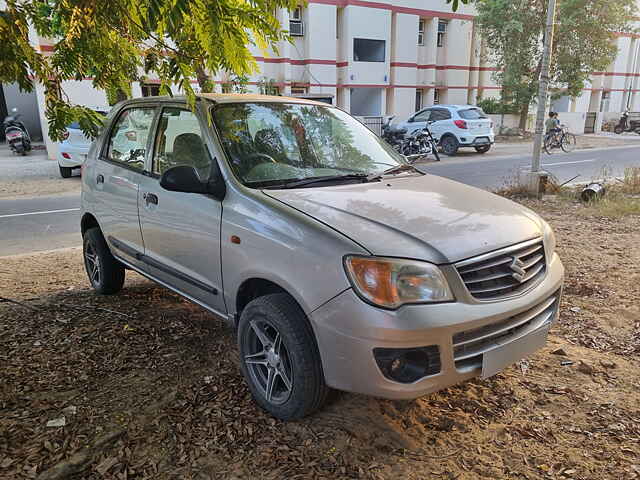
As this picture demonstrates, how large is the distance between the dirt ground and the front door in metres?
0.55

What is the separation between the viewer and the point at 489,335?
2.50m

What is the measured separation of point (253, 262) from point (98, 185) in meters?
2.31

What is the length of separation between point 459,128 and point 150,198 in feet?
53.5

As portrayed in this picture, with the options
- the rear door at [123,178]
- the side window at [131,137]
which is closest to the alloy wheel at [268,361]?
the rear door at [123,178]

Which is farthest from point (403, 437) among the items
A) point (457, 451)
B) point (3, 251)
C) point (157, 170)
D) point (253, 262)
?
point (3, 251)

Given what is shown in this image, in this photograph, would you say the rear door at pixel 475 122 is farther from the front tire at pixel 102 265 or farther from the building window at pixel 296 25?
the front tire at pixel 102 265

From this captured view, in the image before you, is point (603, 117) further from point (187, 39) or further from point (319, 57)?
point (187, 39)

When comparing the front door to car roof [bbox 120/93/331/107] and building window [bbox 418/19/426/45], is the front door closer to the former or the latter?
car roof [bbox 120/93/331/107]

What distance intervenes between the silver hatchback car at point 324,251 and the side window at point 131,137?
0.03 meters

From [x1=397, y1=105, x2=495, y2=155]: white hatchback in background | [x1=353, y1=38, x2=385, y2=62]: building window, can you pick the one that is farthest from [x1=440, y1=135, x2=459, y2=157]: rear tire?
[x1=353, y1=38, x2=385, y2=62]: building window

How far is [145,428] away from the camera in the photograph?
2.78m

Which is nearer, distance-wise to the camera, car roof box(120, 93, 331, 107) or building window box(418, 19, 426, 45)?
car roof box(120, 93, 331, 107)

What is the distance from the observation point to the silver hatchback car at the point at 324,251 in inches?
93.5

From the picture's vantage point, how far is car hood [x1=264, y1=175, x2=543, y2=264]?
247cm
